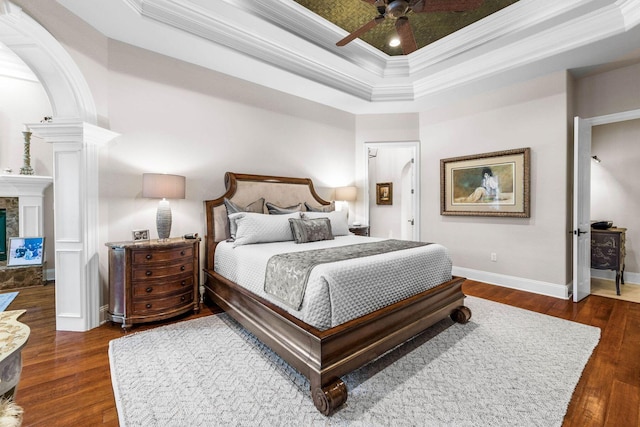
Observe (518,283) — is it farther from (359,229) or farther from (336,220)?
(336,220)

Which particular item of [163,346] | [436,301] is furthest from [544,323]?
[163,346]

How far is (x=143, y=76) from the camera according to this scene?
3.15 meters

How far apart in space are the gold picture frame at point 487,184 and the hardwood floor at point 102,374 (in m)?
1.50

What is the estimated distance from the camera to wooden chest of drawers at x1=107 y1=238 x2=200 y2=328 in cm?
266

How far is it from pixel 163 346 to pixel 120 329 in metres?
0.68

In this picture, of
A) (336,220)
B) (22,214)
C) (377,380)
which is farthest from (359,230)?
(22,214)

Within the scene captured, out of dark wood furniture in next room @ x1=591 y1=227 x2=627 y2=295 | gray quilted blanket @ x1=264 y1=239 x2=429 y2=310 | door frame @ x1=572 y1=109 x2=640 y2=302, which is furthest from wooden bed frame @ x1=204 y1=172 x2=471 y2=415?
dark wood furniture in next room @ x1=591 y1=227 x2=627 y2=295

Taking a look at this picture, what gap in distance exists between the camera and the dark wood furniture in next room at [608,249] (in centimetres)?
386

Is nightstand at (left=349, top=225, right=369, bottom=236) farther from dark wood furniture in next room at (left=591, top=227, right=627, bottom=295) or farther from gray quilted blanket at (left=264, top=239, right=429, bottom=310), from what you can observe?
dark wood furniture in next room at (left=591, top=227, right=627, bottom=295)

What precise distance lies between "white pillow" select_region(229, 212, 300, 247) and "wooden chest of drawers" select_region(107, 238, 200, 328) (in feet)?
1.83

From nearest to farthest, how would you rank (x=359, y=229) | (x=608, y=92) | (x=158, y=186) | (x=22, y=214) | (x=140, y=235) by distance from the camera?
(x=158, y=186) < (x=140, y=235) < (x=608, y=92) < (x=22, y=214) < (x=359, y=229)

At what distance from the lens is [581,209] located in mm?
3582

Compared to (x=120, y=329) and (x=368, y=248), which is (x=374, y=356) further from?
(x=120, y=329)

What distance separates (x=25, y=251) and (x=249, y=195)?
10.9ft
